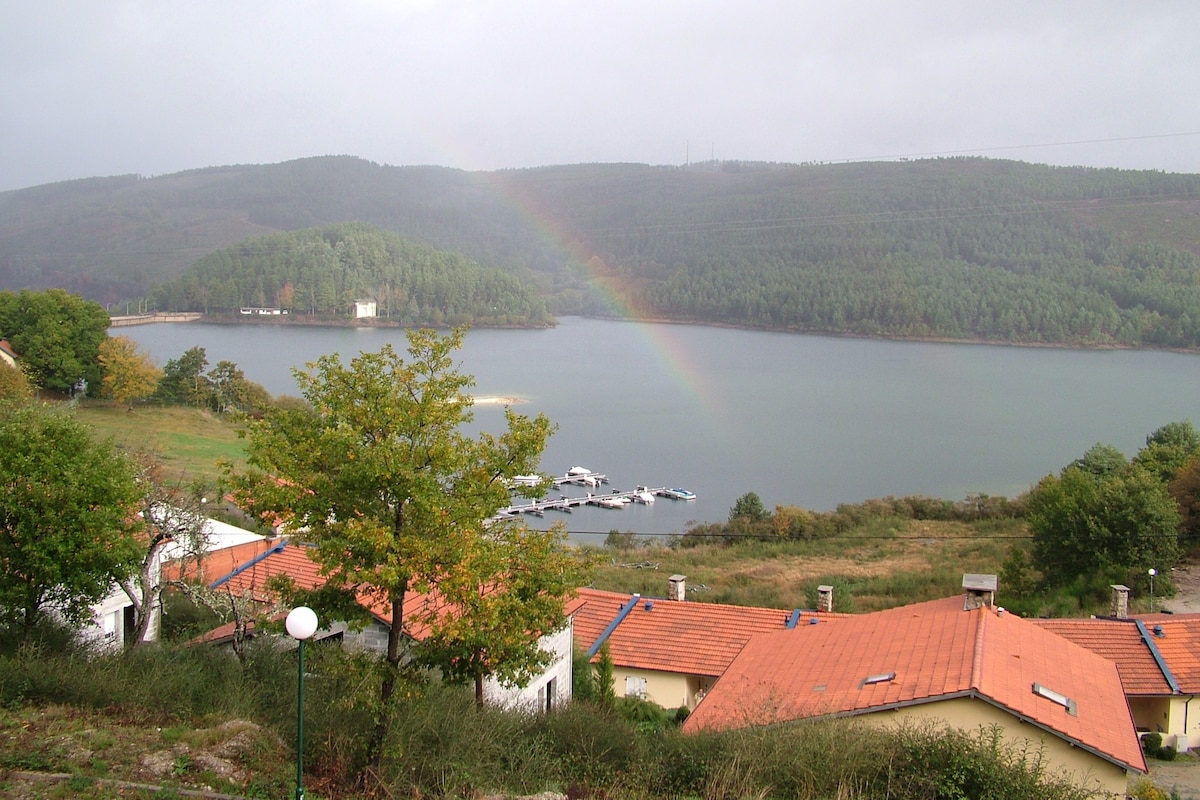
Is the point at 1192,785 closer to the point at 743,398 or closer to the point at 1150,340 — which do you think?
the point at 743,398

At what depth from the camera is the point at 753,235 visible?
7962 cm

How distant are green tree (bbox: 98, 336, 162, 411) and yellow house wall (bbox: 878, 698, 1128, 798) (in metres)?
20.8

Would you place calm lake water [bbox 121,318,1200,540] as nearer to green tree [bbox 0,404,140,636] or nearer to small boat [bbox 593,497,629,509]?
small boat [bbox 593,497,629,509]

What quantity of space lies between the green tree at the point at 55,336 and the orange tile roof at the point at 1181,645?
21.6 metres

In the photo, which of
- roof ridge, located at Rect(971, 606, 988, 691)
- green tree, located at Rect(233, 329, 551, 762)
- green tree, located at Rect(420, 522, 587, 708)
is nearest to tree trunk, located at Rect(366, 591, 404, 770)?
green tree, located at Rect(233, 329, 551, 762)

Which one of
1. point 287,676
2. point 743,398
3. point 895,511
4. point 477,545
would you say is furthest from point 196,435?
point 743,398

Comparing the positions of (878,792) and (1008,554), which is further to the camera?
(1008,554)

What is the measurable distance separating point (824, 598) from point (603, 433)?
26026 millimetres

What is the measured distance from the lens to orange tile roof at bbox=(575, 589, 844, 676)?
7297mm

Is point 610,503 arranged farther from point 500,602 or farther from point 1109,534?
point 500,602

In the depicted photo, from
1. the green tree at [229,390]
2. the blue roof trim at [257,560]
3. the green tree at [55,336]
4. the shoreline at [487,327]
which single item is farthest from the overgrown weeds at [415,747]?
the shoreline at [487,327]

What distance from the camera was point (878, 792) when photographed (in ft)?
12.9

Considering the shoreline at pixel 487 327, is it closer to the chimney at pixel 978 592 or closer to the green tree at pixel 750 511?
the green tree at pixel 750 511

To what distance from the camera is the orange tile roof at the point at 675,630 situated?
7297mm
